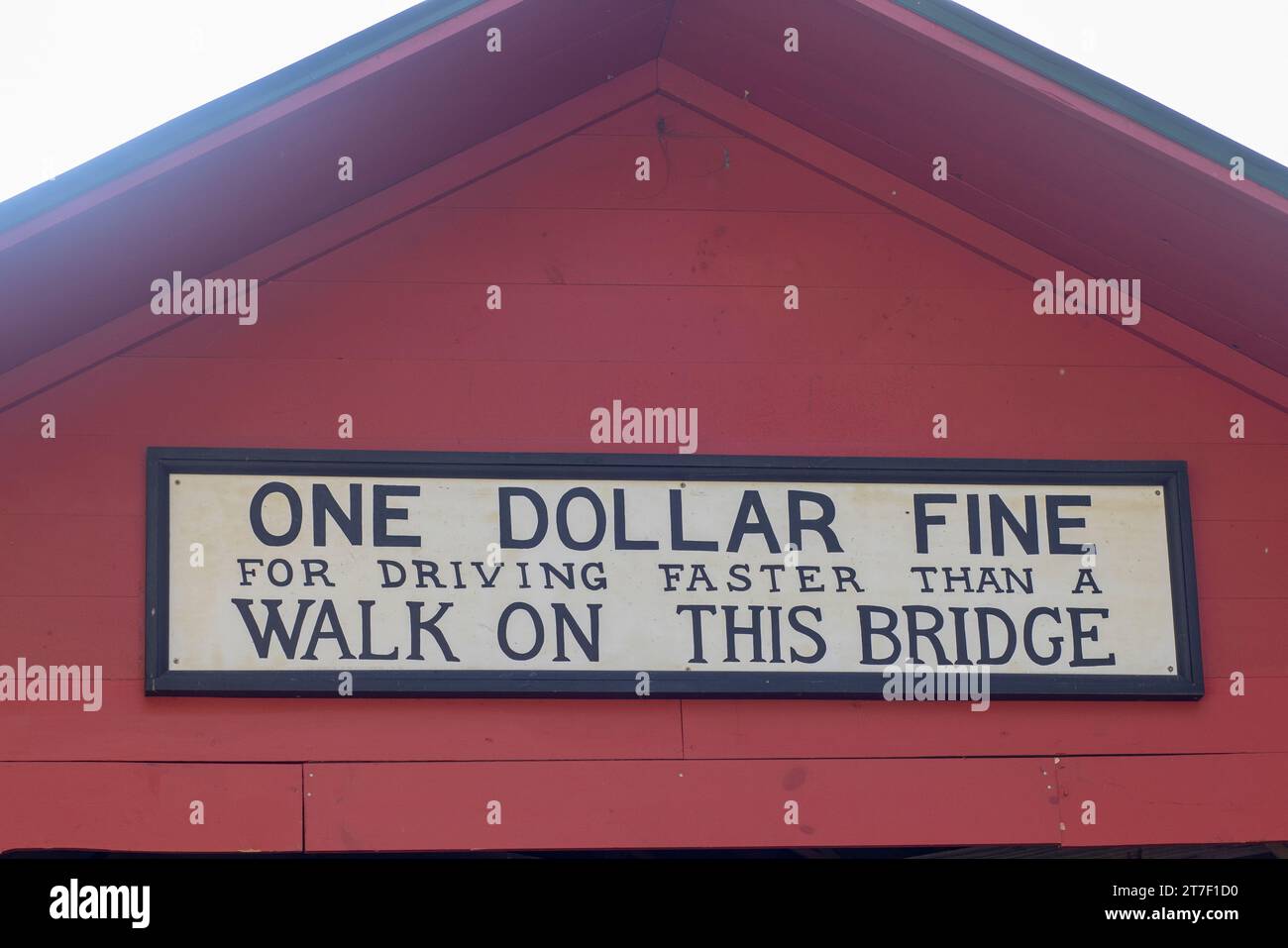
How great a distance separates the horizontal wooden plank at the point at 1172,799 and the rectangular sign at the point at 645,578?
26 centimetres

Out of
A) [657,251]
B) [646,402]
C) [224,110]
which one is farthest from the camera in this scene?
[657,251]

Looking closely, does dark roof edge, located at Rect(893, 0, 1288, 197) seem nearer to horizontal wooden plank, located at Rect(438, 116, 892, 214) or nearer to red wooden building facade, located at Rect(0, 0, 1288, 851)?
red wooden building facade, located at Rect(0, 0, 1288, 851)

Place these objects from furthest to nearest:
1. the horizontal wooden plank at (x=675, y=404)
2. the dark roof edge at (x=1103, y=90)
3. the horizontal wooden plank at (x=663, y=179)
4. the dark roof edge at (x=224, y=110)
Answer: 1. the horizontal wooden plank at (x=663, y=179)
2. the horizontal wooden plank at (x=675, y=404)
3. the dark roof edge at (x=1103, y=90)
4. the dark roof edge at (x=224, y=110)

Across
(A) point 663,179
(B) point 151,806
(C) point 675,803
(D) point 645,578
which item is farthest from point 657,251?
(B) point 151,806

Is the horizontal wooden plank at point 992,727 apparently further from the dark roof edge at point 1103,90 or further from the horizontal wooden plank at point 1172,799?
the dark roof edge at point 1103,90

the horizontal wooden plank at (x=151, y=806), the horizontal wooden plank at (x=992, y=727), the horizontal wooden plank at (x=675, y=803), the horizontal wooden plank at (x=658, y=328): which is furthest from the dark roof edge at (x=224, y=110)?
the horizontal wooden plank at (x=992, y=727)

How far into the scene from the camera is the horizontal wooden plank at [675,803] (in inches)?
209

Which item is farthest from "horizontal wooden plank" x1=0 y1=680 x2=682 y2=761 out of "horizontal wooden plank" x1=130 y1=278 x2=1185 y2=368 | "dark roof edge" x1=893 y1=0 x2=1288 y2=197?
"dark roof edge" x1=893 y1=0 x2=1288 y2=197

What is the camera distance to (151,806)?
525 cm

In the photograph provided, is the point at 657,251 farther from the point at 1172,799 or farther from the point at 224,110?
the point at 1172,799

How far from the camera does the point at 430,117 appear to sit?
5.67 meters

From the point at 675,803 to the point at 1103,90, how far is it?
8.76 feet

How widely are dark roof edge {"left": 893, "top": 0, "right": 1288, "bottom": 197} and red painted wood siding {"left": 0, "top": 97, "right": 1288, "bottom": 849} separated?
0.91m
